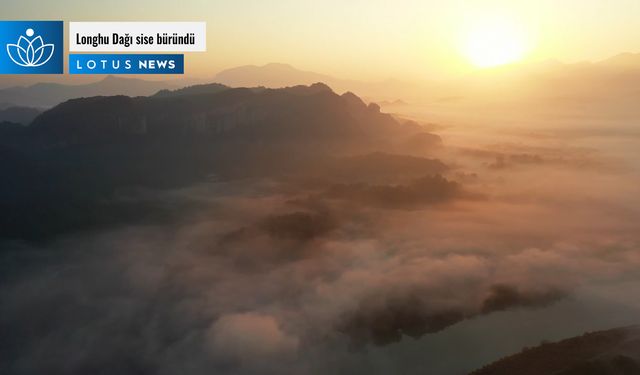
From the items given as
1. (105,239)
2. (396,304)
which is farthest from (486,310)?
(105,239)

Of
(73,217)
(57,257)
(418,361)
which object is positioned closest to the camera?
(418,361)

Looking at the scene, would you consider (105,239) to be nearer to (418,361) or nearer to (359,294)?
(359,294)

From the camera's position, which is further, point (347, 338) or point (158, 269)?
point (158, 269)

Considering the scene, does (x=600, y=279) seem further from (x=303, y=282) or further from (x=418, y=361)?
(x=303, y=282)

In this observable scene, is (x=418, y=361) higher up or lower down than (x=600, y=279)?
lower down

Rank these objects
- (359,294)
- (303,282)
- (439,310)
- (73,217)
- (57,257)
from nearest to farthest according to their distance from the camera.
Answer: (439,310)
(359,294)
(303,282)
(57,257)
(73,217)

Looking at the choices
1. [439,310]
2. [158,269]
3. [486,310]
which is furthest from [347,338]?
[158,269]
